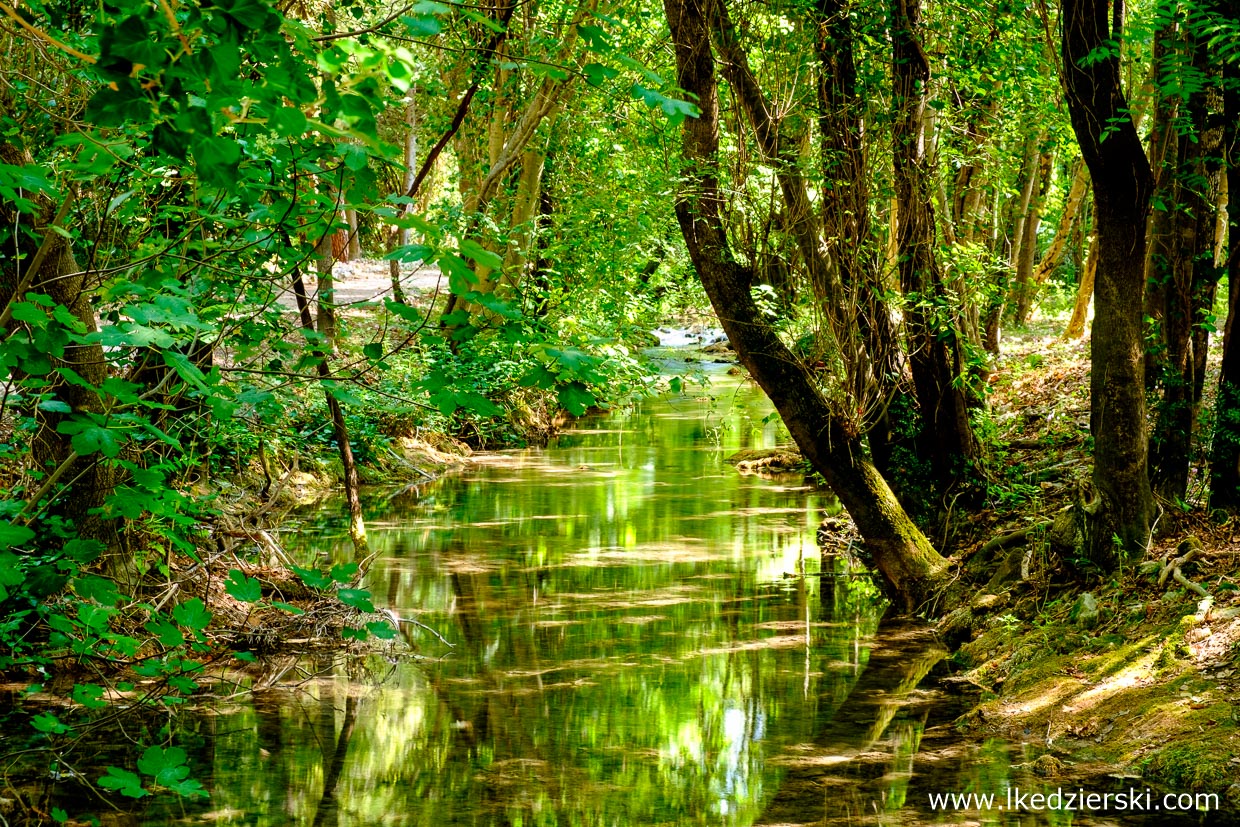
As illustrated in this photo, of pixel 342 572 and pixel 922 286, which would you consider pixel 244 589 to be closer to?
pixel 342 572

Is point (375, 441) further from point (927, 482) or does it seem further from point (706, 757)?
point (706, 757)

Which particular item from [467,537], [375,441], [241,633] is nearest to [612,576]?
[467,537]

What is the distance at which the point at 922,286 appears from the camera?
9.20m

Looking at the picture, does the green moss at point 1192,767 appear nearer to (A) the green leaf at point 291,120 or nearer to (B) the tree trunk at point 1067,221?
(A) the green leaf at point 291,120

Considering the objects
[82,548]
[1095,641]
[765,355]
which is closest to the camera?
[82,548]

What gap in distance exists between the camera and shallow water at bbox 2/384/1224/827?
6016 millimetres

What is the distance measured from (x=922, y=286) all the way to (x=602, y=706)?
14.3 feet

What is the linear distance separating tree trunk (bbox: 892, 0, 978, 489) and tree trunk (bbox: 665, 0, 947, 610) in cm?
94

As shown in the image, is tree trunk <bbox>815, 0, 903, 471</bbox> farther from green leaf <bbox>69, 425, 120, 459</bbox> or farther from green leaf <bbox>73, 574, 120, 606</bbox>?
green leaf <bbox>69, 425, 120, 459</bbox>

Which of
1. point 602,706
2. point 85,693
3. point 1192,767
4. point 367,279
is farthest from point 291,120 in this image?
point 367,279

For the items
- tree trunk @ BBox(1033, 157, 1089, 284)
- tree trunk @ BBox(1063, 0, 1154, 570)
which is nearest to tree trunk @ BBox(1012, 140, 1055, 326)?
tree trunk @ BBox(1033, 157, 1089, 284)

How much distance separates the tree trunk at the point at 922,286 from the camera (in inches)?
348

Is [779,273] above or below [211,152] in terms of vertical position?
above

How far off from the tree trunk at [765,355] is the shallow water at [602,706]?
70 centimetres
